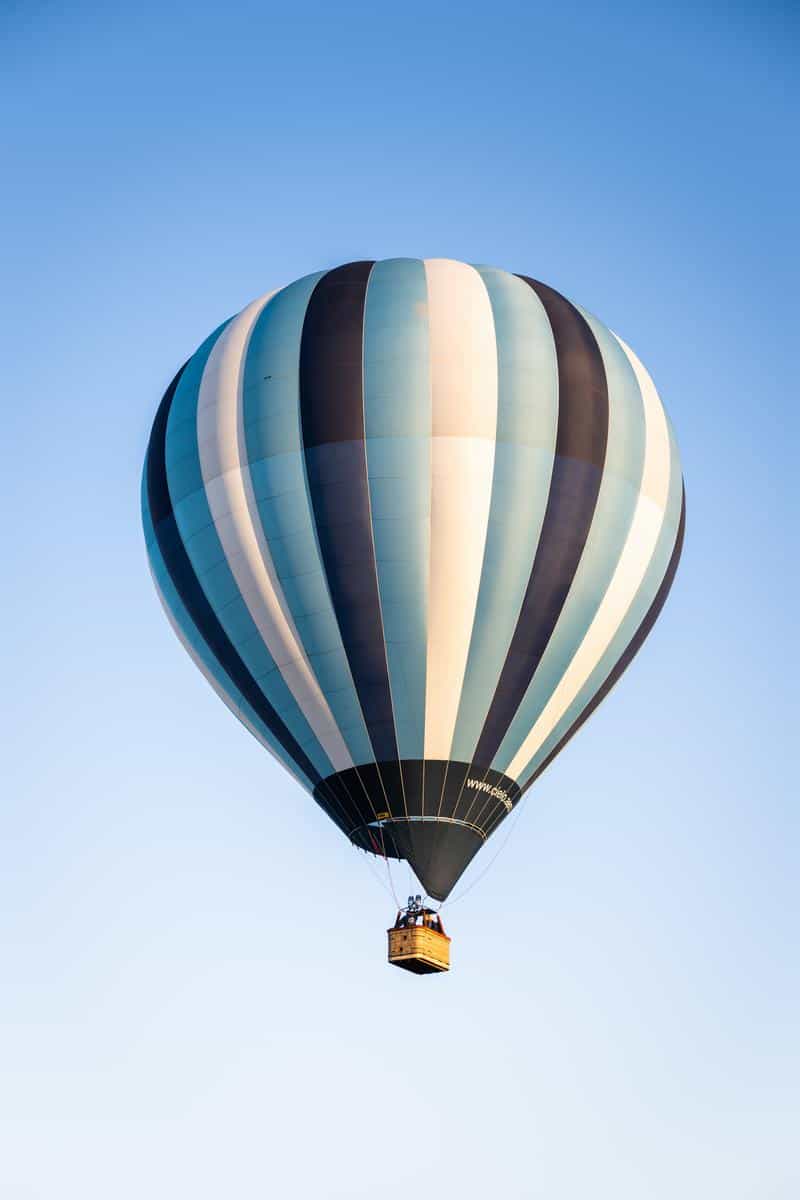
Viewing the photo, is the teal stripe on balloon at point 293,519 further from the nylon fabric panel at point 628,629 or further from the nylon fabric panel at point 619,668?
the nylon fabric panel at point 628,629

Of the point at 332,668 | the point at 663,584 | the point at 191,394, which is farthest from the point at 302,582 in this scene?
the point at 663,584

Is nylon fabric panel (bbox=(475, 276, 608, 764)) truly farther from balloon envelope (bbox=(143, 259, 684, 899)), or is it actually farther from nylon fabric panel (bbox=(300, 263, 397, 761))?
nylon fabric panel (bbox=(300, 263, 397, 761))

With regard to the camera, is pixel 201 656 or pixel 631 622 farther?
pixel 201 656

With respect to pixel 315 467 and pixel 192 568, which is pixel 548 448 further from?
pixel 192 568

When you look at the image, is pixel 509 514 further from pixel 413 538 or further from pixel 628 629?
pixel 628 629

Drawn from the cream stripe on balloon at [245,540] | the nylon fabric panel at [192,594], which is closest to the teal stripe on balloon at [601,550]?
the cream stripe on balloon at [245,540]

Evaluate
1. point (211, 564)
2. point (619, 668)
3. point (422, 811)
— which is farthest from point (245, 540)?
point (619, 668)

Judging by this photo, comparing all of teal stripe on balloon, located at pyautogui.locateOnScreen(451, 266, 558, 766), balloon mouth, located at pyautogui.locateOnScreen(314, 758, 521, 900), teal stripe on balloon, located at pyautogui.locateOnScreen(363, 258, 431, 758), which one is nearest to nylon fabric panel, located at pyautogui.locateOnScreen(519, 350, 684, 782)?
balloon mouth, located at pyautogui.locateOnScreen(314, 758, 521, 900)
